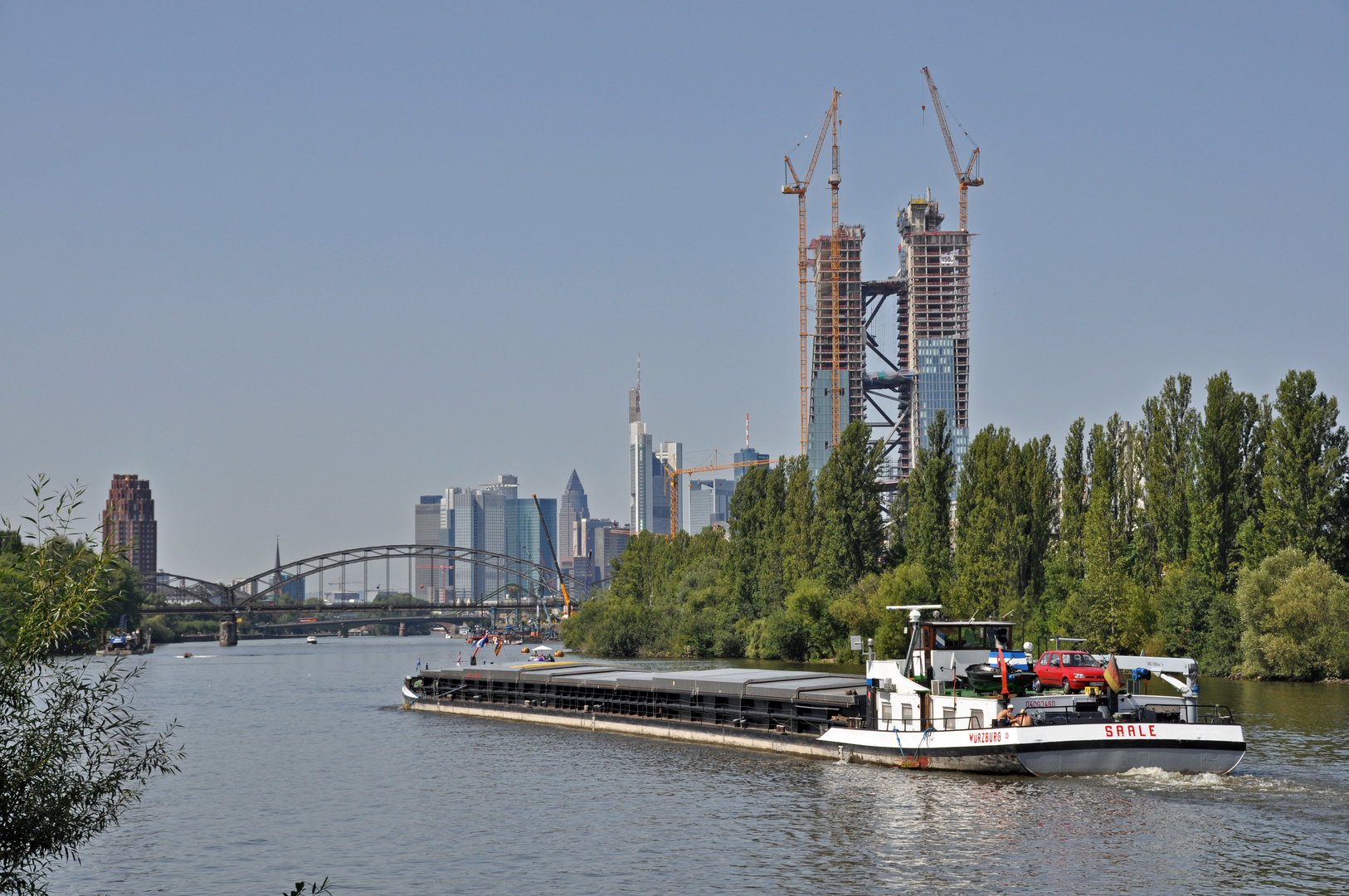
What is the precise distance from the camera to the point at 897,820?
31953 mm

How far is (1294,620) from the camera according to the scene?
222 ft

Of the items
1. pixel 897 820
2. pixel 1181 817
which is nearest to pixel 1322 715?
pixel 1181 817

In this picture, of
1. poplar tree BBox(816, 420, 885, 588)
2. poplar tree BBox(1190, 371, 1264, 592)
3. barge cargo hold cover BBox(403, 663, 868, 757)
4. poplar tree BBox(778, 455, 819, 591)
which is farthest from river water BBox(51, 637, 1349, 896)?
poplar tree BBox(778, 455, 819, 591)

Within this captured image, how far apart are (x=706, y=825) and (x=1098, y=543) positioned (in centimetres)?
5549

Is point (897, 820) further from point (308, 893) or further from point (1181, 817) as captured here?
point (308, 893)

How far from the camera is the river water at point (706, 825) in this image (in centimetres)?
2667

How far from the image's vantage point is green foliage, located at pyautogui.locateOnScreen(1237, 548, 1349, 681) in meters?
67.1

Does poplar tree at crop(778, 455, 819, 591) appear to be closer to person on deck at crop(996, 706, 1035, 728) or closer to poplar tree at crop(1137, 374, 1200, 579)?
poplar tree at crop(1137, 374, 1200, 579)

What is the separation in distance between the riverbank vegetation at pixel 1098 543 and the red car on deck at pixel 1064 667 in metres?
20.5

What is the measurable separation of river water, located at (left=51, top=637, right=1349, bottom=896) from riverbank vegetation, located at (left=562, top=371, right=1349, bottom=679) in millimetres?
23345

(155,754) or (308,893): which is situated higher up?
(155,754)

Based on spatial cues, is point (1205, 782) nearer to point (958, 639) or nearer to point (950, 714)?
point (950, 714)

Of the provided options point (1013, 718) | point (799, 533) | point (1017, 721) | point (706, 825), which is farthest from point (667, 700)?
point (799, 533)

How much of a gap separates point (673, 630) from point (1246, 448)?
60.0 m
